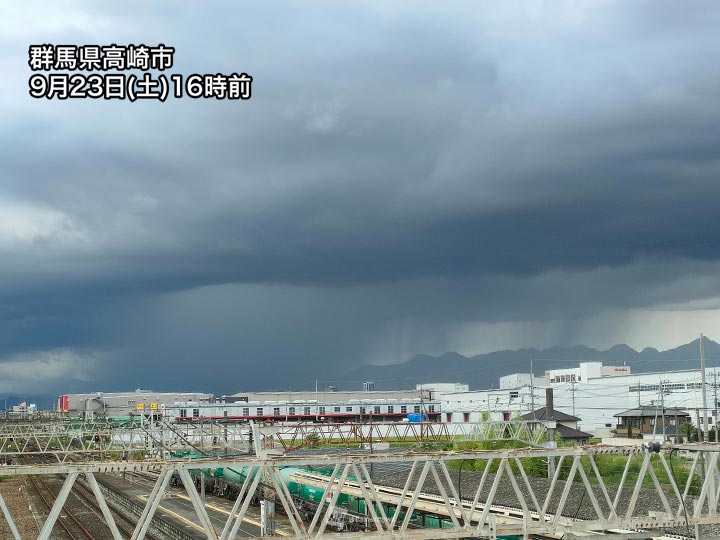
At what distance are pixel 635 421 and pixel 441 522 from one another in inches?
2435

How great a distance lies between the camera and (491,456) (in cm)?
2202

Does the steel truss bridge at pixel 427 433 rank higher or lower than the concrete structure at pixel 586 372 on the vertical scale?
lower

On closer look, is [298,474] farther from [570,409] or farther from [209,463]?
[570,409]

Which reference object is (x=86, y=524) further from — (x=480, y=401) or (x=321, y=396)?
(x=321, y=396)

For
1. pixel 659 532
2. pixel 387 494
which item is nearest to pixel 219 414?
pixel 387 494

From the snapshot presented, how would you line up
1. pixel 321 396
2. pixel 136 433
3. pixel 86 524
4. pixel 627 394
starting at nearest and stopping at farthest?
pixel 86 524
pixel 136 433
pixel 627 394
pixel 321 396

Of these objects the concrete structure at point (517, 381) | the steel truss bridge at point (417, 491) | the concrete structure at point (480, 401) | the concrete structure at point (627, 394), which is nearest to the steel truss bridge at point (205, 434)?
the steel truss bridge at point (417, 491)

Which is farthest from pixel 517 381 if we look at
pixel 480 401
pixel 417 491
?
pixel 417 491

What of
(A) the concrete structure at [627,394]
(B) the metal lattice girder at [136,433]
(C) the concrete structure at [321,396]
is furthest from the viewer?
(C) the concrete structure at [321,396]

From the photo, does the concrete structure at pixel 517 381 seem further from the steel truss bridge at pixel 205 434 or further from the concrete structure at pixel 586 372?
the steel truss bridge at pixel 205 434

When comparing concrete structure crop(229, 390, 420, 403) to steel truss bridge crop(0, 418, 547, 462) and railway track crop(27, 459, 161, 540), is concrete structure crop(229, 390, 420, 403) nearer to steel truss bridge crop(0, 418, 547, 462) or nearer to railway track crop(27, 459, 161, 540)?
steel truss bridge crop(0, 418, 547, 462)

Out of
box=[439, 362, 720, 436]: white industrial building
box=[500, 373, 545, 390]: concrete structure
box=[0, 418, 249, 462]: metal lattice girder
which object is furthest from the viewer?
box=[500, 373, 545, 390]: concrete structure

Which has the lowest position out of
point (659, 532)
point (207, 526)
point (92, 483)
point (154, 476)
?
point (154, 476)

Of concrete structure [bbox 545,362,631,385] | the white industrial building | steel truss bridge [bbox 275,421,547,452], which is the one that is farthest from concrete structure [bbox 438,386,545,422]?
steel truss bridge [bbox 275,421,547,452]
